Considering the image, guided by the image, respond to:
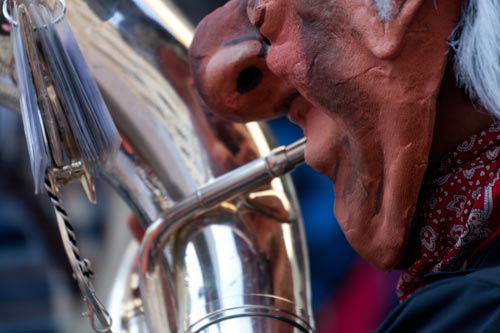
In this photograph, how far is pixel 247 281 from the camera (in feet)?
4.31

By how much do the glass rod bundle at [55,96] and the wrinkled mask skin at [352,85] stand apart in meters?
0.11

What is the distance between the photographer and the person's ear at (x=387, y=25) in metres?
1.02

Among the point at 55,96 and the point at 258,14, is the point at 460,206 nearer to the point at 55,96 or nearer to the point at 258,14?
the point at 258,14

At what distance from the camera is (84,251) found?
4.39 metres

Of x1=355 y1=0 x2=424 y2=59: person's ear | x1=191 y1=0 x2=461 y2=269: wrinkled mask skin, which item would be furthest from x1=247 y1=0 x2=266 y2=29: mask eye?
x1=355 y1=0 x2=424 y2=59: person's ear

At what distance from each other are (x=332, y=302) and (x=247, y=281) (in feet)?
7.36

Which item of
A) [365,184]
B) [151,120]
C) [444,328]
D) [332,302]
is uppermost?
[332,302]

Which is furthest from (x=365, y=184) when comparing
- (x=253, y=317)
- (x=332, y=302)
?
(x=332, y=302)

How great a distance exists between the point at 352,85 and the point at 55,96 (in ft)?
0.97

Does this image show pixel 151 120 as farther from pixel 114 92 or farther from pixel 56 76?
pixel 56 76

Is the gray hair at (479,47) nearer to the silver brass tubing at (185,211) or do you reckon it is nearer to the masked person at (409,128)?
the masked person at (409,128)

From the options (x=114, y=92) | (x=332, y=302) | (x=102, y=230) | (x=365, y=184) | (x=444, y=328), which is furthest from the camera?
(x=102, y=230)

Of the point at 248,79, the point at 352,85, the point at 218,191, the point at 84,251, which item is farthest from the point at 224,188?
the point at 84,251

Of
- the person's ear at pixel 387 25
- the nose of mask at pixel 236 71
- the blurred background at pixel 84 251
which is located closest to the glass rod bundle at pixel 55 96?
the nose of mask at pixel 236 71
